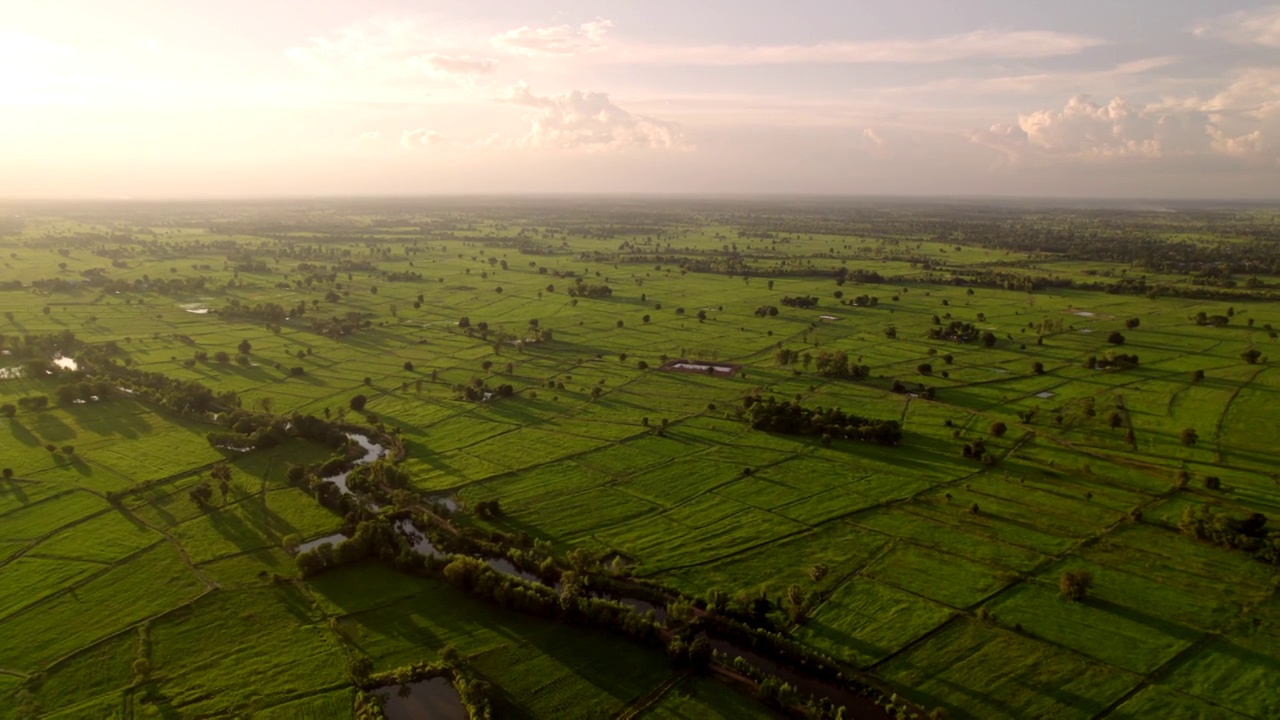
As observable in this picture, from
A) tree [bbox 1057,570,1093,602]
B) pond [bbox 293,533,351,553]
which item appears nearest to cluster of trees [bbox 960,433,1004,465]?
tree [bbox 1057,570,1093,602]

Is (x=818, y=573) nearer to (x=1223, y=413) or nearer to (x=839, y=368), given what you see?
(x=839, y=368)

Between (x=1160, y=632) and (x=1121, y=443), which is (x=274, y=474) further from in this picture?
(x=1121, y=443)

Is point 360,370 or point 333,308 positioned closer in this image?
point 360,370

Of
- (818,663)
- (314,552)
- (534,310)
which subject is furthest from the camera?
(534,310)

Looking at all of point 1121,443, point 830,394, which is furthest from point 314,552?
point 1121,443

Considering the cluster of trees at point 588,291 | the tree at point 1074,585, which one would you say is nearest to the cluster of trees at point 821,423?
the tree at point 1074,585

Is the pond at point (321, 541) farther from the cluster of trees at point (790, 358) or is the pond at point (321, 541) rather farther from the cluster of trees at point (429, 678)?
the cluster of trees at point (790, 358)
